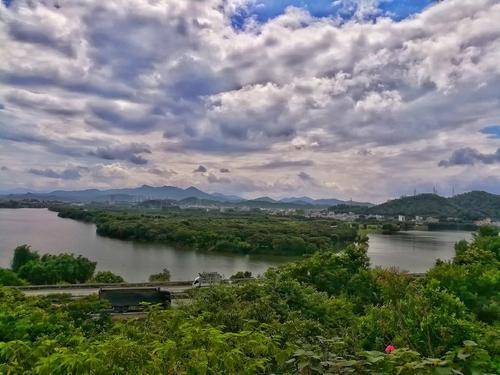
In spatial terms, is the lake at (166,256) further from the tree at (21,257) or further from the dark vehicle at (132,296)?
the dark vehicle at (132,296)

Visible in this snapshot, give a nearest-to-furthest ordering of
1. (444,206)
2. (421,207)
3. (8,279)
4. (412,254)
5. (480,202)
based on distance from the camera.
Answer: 1. (8,279)
2. (412,254)
3. (444,206)
4. (421,207)
5. (480,202)

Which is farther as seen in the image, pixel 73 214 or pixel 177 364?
pixel 73 214

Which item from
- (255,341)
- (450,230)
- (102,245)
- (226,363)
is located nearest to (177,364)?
(226,363)

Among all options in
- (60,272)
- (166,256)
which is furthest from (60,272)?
(166,256)

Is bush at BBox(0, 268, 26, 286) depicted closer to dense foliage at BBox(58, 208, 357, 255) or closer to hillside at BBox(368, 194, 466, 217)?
dense foliage at BBox(58, 208, 357, 255)

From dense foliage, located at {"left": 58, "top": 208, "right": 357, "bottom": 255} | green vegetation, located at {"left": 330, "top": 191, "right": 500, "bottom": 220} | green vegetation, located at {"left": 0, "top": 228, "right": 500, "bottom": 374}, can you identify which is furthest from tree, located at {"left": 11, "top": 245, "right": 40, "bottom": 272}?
green vegetation, located at {"left": 330, "top": 191, "right": 500, "bottom": 220}

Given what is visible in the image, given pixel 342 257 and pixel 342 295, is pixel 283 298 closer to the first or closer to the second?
pixel 342 295

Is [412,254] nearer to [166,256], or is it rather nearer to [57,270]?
[166,256]
